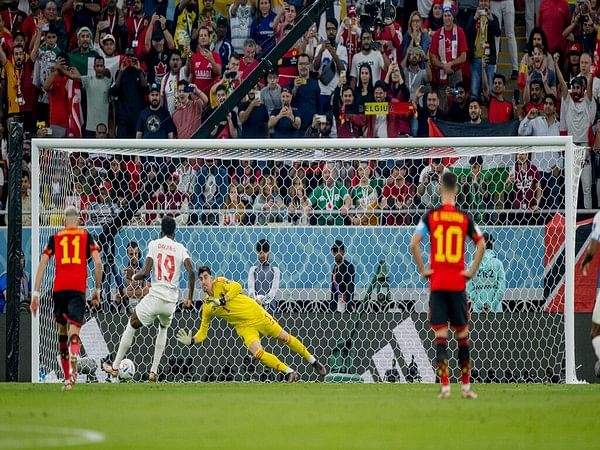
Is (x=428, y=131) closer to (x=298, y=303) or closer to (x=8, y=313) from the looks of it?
(x=298, y=303)

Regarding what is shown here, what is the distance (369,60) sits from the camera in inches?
858

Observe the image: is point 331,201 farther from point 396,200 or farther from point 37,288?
point 37,288

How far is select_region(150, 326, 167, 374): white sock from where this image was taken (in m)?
17.1

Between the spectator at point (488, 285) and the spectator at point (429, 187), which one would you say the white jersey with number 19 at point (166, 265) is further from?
the spectator at point (488, 285)

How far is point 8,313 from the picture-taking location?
17.2 m

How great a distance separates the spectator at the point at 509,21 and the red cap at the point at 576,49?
105 centimetres

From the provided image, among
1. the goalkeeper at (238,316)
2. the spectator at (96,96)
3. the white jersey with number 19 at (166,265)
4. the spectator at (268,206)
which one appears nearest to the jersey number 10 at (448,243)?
the goalkeeper at (238,316)

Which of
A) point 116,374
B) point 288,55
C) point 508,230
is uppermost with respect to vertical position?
point 288,55

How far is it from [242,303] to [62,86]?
7.35m

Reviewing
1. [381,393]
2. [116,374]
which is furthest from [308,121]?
[381,393]

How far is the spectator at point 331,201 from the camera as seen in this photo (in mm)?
18219

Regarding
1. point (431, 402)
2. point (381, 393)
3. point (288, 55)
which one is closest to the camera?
point (431, 402)

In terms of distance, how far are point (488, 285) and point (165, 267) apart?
14.9 ft

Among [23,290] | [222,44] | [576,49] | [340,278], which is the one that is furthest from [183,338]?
[576,49]
